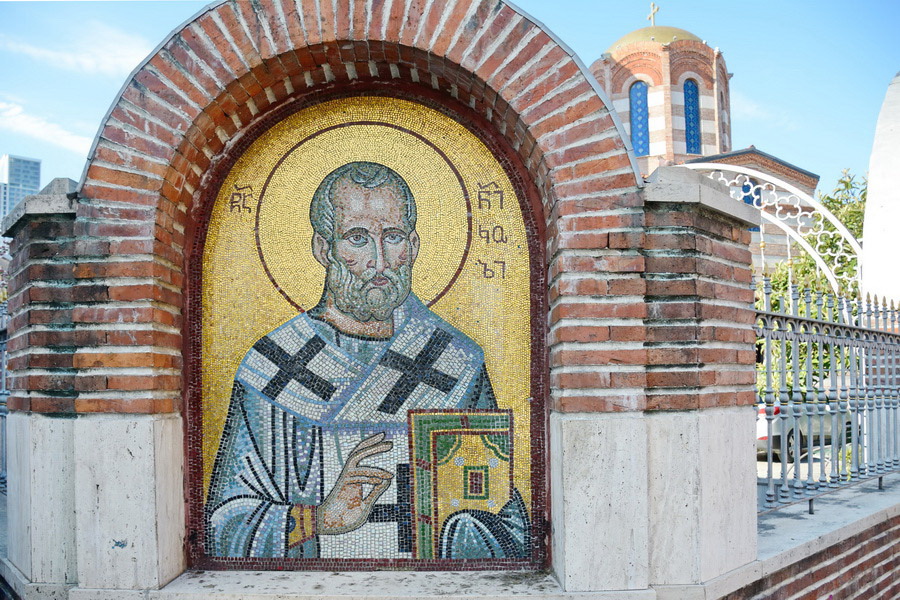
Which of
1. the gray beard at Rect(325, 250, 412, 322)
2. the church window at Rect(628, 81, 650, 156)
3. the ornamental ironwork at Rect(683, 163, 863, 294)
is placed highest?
the church window at Rect(628, 81, 650, 156)

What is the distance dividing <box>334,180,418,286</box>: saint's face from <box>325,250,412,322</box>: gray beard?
2cm

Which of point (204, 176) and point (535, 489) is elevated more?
point (204, 176)

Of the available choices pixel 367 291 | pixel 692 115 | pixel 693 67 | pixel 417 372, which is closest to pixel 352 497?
pixel 417 372

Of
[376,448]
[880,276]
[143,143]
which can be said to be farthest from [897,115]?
[143,143]

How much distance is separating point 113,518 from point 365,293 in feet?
5.84

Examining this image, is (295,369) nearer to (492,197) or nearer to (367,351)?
(367,351)

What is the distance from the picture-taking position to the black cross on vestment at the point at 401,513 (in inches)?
170

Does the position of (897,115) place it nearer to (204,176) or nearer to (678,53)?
(204,176)

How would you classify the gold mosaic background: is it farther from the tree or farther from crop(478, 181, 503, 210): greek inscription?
the tree

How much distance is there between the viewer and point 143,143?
409 centimetres

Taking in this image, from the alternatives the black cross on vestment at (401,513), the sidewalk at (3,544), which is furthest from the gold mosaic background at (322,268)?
the sidewalk at (3,544)

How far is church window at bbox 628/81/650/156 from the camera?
26.4m

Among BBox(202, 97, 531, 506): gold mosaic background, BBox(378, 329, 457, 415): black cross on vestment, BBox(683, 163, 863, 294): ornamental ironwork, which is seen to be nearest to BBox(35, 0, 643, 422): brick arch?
BBox(202, 97, 531, 506): gold mosaic background

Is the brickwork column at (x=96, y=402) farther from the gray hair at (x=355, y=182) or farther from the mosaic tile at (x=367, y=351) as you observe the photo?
the gray hair at (x=355, y=182)
